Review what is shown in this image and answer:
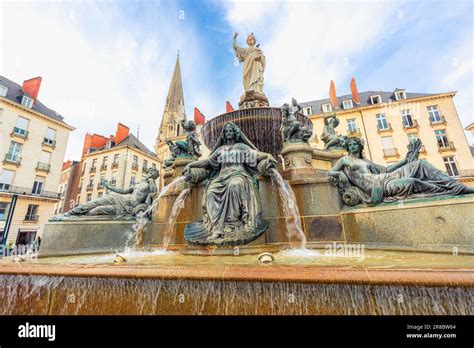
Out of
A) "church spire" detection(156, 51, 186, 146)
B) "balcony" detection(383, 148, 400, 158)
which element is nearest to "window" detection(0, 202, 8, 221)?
"church spire" detection(156, 51, 186, 146)

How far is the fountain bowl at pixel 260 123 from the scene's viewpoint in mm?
8117

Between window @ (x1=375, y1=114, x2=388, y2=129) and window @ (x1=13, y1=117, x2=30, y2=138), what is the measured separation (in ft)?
154

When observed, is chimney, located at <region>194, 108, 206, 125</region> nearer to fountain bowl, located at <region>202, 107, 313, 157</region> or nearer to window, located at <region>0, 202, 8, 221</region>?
window, located at <region>0, 202, 8, 221</region>

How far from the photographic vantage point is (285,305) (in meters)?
2.05

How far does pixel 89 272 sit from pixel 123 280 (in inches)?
16.3

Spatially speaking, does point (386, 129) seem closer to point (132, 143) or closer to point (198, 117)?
point (198, 117)

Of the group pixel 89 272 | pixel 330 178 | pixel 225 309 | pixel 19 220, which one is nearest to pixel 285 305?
pixel 225 309

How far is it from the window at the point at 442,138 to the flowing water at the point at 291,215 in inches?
1321

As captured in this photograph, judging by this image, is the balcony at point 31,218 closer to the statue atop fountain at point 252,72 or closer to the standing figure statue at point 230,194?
the statue atop fountain at point 252,72

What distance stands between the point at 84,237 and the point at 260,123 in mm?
6419

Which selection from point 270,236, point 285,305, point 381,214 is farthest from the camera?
point 270,236

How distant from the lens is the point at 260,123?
8250 millimetres

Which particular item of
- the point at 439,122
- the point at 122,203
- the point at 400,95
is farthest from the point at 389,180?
the point at 400,95
